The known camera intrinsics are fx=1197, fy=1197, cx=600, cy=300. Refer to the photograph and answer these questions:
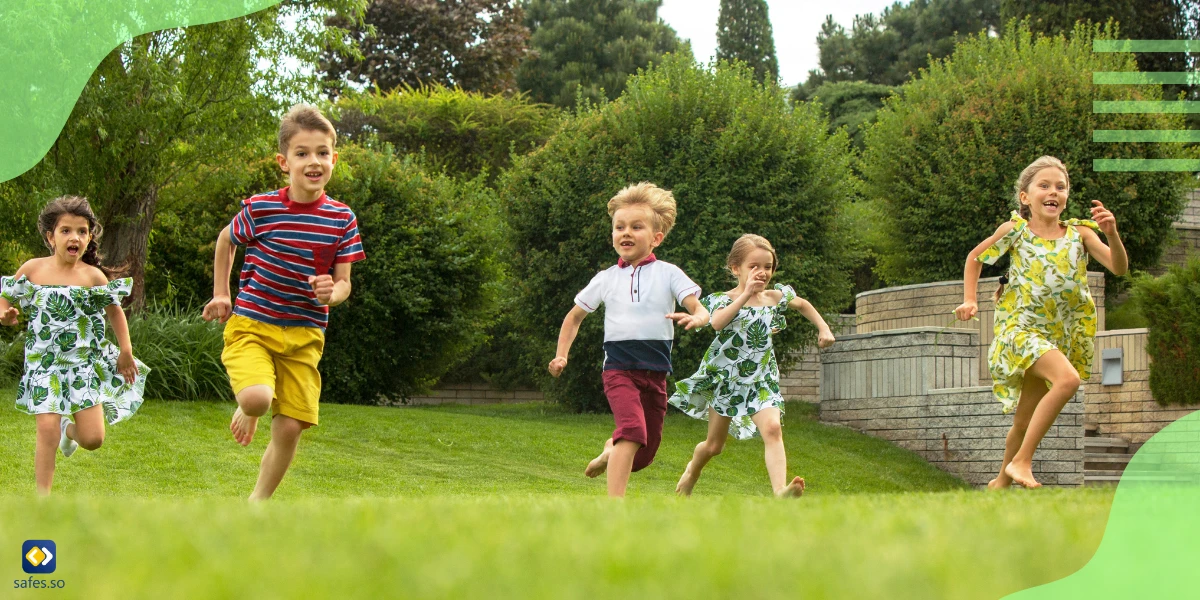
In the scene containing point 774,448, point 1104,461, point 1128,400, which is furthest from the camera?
point 1128,400

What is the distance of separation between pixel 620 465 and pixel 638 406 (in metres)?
0.35

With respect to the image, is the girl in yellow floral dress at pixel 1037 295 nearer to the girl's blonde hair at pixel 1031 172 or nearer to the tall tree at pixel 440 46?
the girl's blonde hair at pixel 1031 172

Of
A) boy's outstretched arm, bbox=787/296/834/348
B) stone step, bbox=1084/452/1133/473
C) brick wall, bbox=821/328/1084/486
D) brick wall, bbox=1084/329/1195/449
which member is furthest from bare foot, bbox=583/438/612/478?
brick wall, bbox=1084/329/1195/449

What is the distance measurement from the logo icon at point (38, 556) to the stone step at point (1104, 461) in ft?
44.0

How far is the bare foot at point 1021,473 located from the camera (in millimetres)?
7016

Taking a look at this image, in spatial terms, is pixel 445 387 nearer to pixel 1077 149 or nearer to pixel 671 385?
pixel 671 385

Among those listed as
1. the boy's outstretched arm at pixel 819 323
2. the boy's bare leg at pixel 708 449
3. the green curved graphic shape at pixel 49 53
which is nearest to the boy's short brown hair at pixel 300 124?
the boy's bare leg at pixel 708 449

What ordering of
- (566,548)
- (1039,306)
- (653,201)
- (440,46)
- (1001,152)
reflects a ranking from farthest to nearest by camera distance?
(440,46) → (1001,152) → (1039,306) → (653,201) → (566,548)

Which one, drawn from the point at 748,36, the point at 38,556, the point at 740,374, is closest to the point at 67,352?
the point at 740,374

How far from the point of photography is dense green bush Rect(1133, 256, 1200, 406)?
46.3 feet

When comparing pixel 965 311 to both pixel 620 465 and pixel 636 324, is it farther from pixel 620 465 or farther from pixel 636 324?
pixel 620 465

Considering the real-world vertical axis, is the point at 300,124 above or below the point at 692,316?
above

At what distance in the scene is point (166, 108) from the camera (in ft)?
42.6

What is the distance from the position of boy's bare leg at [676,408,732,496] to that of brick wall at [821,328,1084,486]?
22.0 ft
